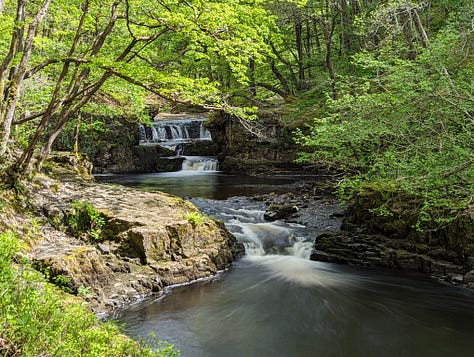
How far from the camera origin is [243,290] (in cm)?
820

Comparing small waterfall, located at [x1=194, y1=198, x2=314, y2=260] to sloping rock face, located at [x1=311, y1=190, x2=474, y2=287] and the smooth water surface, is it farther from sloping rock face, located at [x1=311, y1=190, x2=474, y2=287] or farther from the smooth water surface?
the smooth water surface

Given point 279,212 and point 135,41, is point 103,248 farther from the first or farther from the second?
point 279,212

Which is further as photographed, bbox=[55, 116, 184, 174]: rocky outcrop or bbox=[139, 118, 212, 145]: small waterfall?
bbox=[139, 118, 212, 145]: small waterfall

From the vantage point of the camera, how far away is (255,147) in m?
25.1

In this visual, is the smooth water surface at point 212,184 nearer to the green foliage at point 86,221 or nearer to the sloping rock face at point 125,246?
the sloping rock face at point 125,246

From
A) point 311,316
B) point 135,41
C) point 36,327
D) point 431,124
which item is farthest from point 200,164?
point 36,327

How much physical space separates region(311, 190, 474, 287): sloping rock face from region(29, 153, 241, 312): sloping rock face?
3058mm

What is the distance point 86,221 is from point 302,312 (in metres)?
5.18

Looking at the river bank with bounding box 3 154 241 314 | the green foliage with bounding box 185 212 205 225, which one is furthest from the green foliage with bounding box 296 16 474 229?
the river bank with bounding box 3 154 241 314

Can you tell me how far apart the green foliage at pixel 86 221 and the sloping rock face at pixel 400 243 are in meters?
5.84

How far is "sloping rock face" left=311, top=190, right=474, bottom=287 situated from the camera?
859cm

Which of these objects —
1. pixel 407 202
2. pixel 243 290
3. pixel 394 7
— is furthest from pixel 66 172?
pixel 394 7

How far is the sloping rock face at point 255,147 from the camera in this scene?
2428 centimetres

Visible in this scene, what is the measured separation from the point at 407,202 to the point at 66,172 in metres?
11.1
